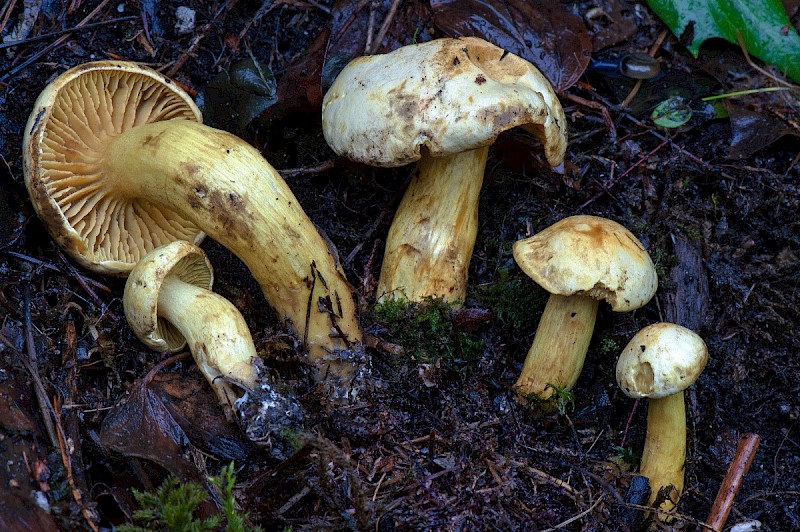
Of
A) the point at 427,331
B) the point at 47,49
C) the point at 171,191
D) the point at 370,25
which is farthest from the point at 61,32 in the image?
the point at 427,331

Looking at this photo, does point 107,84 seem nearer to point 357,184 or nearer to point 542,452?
point 357,184

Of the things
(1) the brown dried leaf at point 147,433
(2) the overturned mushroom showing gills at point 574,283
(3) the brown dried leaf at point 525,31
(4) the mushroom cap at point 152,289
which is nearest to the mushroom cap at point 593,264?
(2) the overturned mushroom showing gills at point 574,283

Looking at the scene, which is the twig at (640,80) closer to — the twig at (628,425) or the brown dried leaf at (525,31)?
the brown dried leaf at (525,31)

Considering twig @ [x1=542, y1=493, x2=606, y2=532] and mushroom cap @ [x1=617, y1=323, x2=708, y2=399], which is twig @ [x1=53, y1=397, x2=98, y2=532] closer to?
twig @ [x1=542, y1=493, x2=606, y2=532]

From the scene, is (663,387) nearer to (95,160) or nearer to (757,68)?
(757,68)

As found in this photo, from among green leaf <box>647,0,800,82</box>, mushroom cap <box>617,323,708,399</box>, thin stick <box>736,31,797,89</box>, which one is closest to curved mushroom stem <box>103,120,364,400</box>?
mushroom cap <box>617,323,708,399</box>

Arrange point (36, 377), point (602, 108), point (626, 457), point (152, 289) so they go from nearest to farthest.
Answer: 1. point (36, 377)
2. point (152, 289)
3. point (626, 457)
4. point (602, 108)
